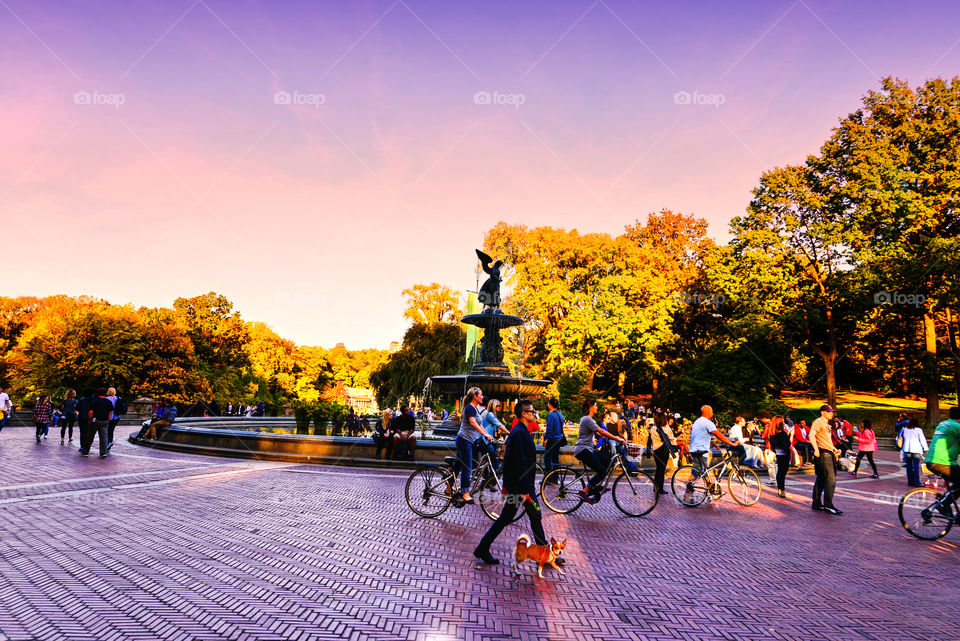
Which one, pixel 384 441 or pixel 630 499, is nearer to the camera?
pixel 630 499

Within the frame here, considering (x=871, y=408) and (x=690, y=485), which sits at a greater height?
(x=871, y=408)

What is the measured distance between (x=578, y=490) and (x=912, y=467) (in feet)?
32.9

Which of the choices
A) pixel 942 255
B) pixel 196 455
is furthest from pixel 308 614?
pixel 942 255

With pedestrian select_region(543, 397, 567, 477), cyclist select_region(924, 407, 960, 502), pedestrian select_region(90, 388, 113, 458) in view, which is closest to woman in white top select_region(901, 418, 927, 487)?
cyclist select_region(924, 407, 960, 502)

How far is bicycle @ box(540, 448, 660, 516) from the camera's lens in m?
9.18

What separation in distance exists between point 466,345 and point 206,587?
106 feet

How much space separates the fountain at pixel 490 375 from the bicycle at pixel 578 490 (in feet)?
24.9

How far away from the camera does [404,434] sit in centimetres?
1460

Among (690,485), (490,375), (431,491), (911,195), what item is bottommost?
(690,485)

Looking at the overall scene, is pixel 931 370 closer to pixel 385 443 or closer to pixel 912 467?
pixel 912 467

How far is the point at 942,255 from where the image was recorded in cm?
2572

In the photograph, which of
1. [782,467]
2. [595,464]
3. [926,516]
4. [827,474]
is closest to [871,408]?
[782,467]

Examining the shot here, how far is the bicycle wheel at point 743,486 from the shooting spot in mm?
10602

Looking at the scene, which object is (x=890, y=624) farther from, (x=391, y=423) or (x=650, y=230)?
(x=650, y=230)
